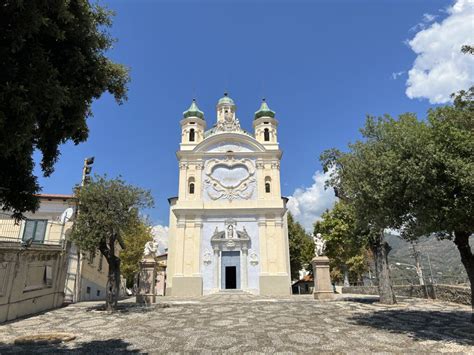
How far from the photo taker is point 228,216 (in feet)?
100

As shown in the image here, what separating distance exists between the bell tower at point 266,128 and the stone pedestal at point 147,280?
64.2 ft

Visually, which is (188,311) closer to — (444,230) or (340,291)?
(444,230)

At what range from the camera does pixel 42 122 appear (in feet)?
20.7

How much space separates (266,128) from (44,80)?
101 feet

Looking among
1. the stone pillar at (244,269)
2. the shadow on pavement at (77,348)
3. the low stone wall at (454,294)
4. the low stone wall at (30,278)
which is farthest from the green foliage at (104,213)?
the low stone wall at (454,294)

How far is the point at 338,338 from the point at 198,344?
12.6 feet

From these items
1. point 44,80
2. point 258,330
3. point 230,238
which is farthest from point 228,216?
point 44,80

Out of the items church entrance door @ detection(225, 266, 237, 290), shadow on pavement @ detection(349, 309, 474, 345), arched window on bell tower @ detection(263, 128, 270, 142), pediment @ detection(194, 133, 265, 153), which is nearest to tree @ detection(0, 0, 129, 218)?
shadow on pavement @ detection(349, 309, 474, 345)

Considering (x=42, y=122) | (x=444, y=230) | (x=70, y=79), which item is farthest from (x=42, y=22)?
(x=444, y=230)

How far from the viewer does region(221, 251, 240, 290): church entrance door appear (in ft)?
94.6

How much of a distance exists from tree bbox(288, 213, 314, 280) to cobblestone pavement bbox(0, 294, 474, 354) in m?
26.9

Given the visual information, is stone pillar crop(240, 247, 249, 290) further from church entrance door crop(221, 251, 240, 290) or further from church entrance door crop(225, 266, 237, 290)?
church entrance door crop(225, 266, 237, 290)

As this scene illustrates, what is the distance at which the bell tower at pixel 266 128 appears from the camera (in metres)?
34.5

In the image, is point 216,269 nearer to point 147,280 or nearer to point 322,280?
point 147,280
